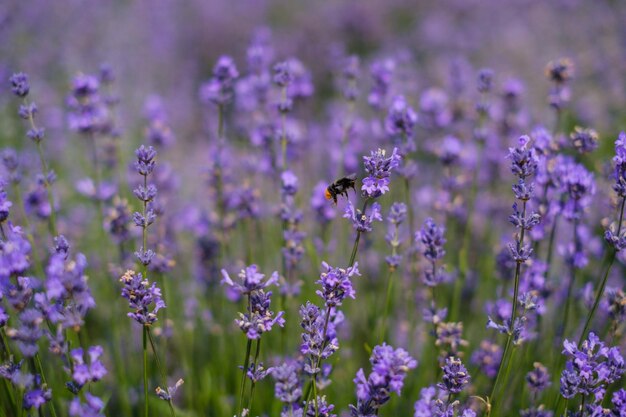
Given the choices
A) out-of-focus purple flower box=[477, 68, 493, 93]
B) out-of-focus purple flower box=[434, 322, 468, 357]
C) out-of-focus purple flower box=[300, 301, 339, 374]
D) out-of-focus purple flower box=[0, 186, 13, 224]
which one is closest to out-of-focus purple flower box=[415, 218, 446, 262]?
out-of-focus purple flower box=[434, 322, 468, 357]

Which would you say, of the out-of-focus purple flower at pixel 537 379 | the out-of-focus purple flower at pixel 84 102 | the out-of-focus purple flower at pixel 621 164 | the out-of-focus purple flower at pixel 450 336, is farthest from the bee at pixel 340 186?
the out-of-focus purple flower at pixel 84 102

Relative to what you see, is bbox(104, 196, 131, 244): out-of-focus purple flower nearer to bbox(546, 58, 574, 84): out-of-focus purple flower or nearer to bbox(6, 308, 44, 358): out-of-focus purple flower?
bbox(6, 308, 44, 358): out-of-focus purple flower

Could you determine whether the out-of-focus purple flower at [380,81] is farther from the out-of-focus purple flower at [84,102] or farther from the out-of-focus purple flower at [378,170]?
the out-of-focus purple flower at [84,102]

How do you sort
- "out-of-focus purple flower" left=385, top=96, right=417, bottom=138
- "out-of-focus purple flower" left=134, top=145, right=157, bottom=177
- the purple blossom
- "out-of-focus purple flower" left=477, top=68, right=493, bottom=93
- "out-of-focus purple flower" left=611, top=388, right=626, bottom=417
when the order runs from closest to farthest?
1. the purple blossom
2. "out-of-focus purple flower" left=611, top=388, right=626, bottom=417
3. "out-of-focus purple flower" left=134, top=145, right=157, bottom=177
4. "out-of-focus purple flower" left=385, top=96, right=417, bottom=138
5. "out-of-focus purple flower" left=477, top=68, right=493, bottom=93

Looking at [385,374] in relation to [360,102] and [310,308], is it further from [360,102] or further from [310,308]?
[360,102]

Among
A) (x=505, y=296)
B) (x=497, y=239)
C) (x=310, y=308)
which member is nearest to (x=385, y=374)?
(x=310, y=308)
